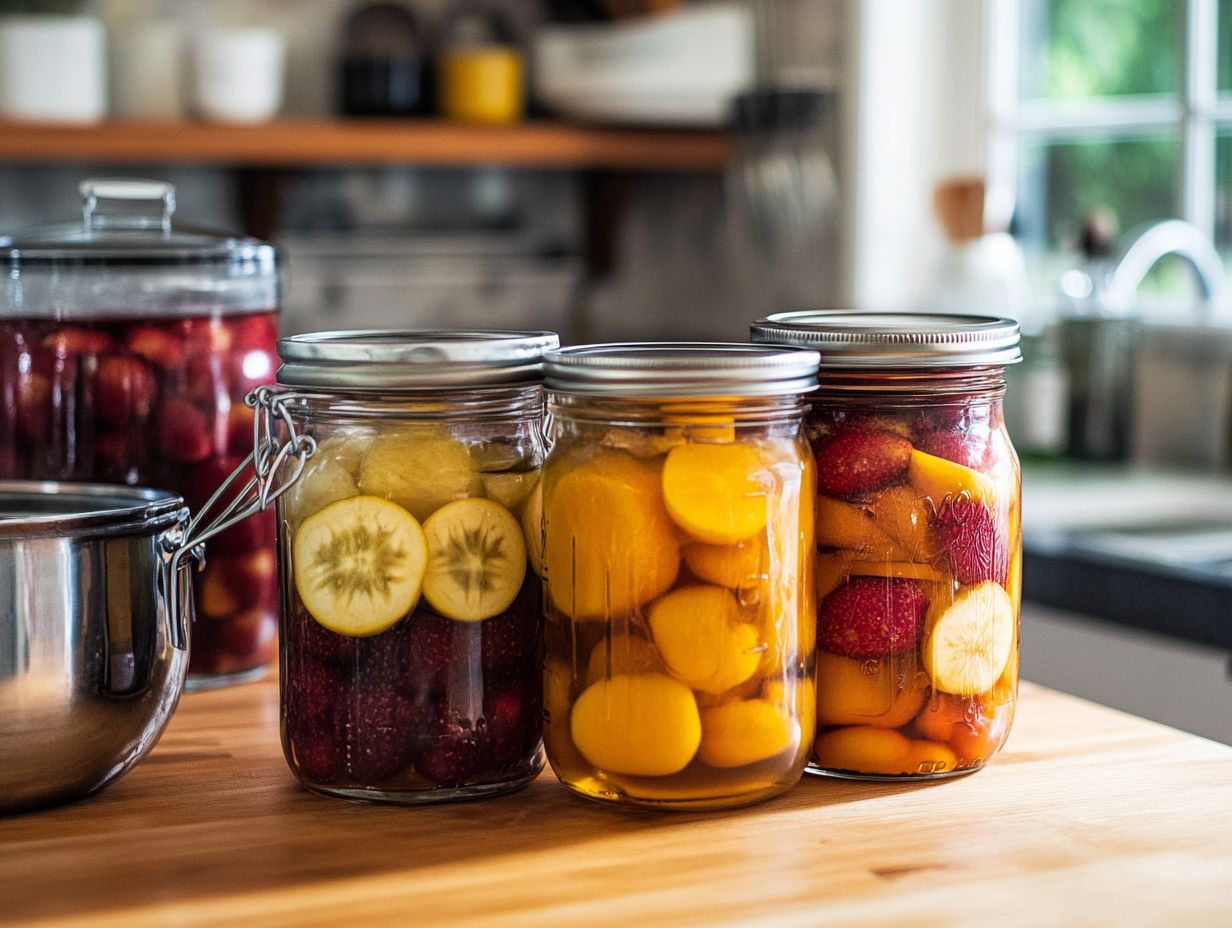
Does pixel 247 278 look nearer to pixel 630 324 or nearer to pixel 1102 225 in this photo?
pixel 1102 225

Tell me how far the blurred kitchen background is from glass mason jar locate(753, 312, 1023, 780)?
69 centimetres

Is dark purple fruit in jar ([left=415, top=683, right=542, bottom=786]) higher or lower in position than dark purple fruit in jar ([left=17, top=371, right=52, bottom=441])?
lower

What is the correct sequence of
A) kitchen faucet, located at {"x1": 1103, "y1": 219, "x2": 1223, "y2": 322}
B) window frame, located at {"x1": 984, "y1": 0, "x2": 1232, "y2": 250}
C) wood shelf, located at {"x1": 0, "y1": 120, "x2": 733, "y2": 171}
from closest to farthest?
1. kitchen faucet, located at {"x1": 1103, "y1": 219, "x2": 1223, "y2": 322}
2. window frame, located at {"x1": 984, "y1": 0, "x2": 1232, "y2": 250}
3. wood shelf, located at {"x1": 0, "y1": 120, "x2": 733, "y2": 171}

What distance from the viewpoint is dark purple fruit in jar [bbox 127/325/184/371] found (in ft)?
2.52

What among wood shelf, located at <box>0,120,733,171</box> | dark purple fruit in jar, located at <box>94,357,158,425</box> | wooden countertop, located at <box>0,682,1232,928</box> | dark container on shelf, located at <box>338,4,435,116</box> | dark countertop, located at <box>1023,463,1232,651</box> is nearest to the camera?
wooden countertop, located at <box>0,682,1232,928</box>

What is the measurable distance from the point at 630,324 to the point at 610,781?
2.48m

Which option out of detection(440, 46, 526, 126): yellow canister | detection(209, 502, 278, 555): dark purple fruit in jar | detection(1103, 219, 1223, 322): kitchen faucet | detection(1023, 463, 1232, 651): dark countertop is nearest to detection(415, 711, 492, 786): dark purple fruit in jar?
detection(209, 502, 278, 555): dark purple fruit in jar

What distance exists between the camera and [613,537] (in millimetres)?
551

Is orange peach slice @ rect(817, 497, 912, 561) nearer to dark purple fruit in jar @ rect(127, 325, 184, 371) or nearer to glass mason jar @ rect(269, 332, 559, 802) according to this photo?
glass mason jar @ rect(269, 332, 559, 802)

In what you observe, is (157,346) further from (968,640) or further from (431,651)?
→ (968,640)

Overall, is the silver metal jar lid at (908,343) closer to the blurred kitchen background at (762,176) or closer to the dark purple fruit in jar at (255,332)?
the dark purple fruit in jar at (255,332)

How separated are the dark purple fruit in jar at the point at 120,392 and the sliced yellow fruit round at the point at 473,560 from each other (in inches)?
→ 10.3

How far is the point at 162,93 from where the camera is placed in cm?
239

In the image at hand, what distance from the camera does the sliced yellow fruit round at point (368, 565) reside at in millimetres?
569
